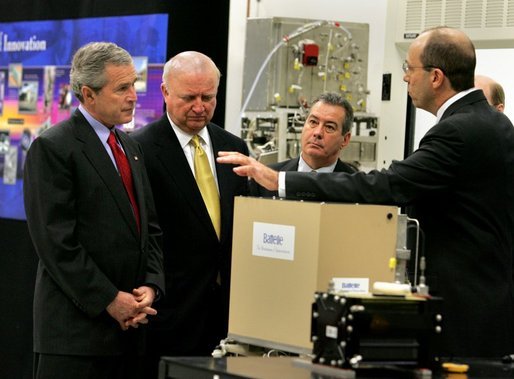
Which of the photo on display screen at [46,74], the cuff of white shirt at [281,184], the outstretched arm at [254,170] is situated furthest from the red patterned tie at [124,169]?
the photo on display screen at [46,74]

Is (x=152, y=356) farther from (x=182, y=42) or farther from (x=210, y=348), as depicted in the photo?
(x=182, y=42)

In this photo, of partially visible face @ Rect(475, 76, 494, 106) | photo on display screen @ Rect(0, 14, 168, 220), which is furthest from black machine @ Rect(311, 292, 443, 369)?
photo on display screen @ Rect(0, 14, 168, 220)

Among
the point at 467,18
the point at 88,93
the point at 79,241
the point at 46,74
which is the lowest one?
the point at 79,241

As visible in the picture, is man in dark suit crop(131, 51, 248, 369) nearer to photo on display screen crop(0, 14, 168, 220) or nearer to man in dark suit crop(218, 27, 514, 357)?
man in dark suit crop(218, 27, 514, 357)

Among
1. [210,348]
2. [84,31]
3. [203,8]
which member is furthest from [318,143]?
[84,31]

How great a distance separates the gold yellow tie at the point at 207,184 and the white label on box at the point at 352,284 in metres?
0.99

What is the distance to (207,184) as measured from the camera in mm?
3740

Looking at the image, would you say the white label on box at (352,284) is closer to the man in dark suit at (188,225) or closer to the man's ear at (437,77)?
the man's ear at (437,77)

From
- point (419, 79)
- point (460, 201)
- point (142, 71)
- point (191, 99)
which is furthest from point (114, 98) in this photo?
point (142, 71)

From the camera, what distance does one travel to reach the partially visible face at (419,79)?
10.7 feet

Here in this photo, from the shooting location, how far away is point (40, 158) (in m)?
3.21

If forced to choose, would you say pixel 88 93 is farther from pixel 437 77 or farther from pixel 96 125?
pixel 437 77

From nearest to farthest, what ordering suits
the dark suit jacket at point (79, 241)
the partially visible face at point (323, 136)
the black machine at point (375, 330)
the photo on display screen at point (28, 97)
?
the black machine at point (375, 330) < the dark suit jacket at point (79, 241) < the partially visible face at point (323, 136) < the photo on display screen at point (28, 97)

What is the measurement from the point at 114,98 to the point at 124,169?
25cm
